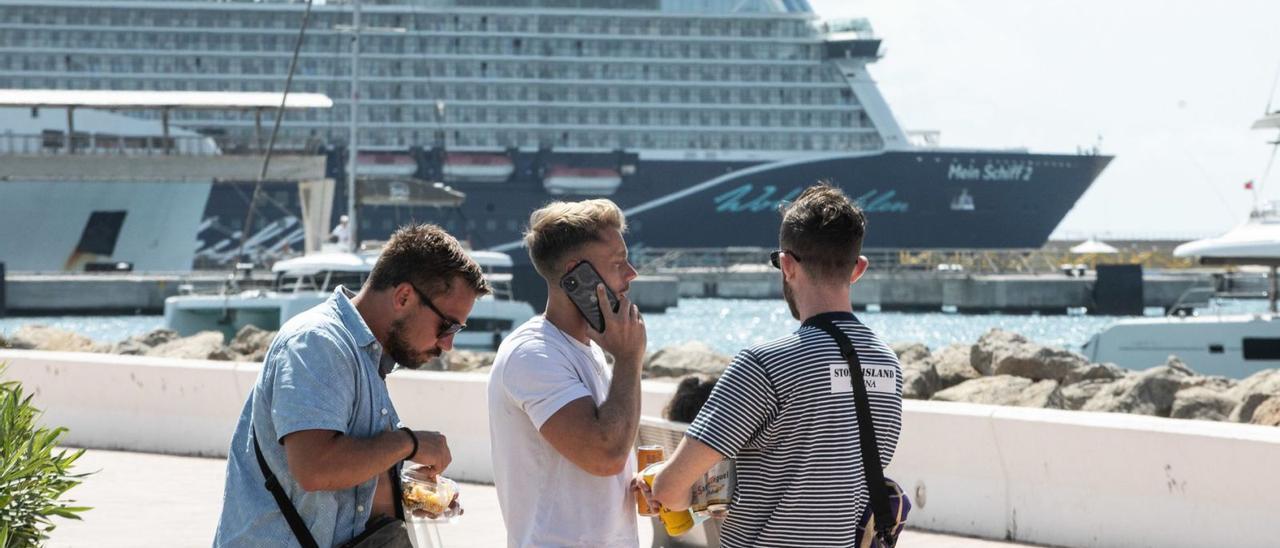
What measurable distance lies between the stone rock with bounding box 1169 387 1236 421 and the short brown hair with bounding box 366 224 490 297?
722cm

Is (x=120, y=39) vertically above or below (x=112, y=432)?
above

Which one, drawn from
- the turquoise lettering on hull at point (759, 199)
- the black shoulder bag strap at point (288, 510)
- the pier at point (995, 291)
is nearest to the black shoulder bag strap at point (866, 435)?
the black shoulder bag strap at point (288, 510)

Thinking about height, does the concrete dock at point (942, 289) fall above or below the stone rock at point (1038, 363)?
below

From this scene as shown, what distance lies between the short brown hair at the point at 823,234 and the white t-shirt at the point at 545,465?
0.40m

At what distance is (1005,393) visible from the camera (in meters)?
10.7

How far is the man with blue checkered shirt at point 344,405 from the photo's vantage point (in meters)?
2.67

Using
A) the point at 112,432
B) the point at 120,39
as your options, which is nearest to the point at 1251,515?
the point at 112,432

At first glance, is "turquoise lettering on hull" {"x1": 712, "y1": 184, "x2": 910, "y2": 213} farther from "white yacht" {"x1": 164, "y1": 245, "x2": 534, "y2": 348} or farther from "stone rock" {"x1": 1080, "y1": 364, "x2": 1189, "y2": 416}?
"stone rock" {"x1": 1080, "y1": 364, "x2": 1189, "y2": 416}

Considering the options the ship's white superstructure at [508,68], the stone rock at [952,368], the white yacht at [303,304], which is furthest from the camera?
the ship's white superstructure at [508,68]

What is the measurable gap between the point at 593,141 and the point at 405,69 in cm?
666

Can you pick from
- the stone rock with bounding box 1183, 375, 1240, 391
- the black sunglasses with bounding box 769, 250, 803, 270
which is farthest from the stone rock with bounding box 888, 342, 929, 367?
the black sunglasses with bounding box 769, 250, 803, 270

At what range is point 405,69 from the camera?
5781 cm

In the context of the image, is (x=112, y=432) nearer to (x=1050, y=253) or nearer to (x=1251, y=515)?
(x=1251, y=515)

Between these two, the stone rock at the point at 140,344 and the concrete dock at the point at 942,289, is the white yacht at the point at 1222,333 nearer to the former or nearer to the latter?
the stone rock at the point at 140,344
